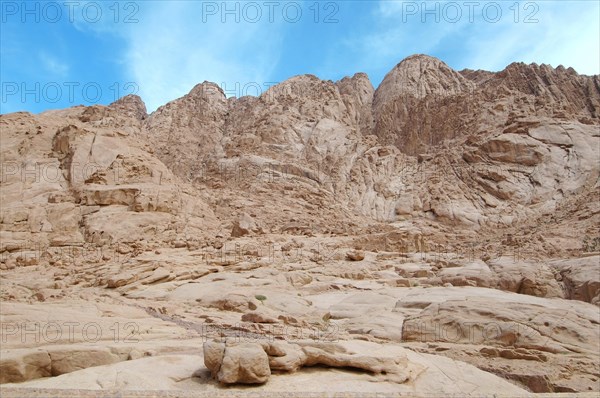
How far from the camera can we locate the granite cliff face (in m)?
6.30

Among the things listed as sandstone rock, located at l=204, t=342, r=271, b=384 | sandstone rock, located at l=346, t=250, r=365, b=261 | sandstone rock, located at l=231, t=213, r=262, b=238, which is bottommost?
sandstone rock, located at l=204, t=342, r=271, b=384

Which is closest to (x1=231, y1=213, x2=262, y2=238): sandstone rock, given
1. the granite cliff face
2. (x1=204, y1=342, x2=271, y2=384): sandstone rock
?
the granite cliff face

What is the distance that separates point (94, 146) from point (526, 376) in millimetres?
21571

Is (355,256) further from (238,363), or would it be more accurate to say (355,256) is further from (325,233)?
(238,363)

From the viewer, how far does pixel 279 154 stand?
3316 centimetres

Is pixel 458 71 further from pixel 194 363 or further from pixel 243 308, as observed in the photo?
pixel 194 363

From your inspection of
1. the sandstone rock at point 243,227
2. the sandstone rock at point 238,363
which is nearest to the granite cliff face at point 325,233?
the sandstone rock at point 238,363

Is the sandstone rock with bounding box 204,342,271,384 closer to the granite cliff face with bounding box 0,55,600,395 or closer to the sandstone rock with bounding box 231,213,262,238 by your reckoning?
the granite cliff face with bounding box 0,55,600,395

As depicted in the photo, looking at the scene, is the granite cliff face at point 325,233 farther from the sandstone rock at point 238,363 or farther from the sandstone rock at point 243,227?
the sandstone rock at point 243,227

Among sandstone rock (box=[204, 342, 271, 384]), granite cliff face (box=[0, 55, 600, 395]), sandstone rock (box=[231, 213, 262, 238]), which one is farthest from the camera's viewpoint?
sandstone rock (box=[231, 213, 262, 238])

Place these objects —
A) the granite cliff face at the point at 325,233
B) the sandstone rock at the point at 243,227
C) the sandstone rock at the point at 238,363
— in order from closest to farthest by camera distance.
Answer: the sandstone rock at the point at 238,363 < the granite cliff face at the point at 325,233 < the sandstone rock at the point at 243,227

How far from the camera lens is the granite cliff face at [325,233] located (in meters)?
6.30

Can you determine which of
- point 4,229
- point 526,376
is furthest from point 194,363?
point 4,229

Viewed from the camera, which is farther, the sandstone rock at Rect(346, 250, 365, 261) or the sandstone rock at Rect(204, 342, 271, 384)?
the sandstone rock at Rect(346, 250, 365, 261)
